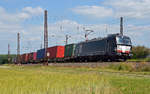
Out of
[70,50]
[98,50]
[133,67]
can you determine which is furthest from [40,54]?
[133,67]

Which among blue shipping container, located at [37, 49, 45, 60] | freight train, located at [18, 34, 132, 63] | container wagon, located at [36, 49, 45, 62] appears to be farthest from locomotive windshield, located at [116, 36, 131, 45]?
blue shipping container, located at [37, 49, 45, 60]

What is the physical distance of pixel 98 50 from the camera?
41188mm

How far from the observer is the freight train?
123 feet

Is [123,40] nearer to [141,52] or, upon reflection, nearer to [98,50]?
[98,50]

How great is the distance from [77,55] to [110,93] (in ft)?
129

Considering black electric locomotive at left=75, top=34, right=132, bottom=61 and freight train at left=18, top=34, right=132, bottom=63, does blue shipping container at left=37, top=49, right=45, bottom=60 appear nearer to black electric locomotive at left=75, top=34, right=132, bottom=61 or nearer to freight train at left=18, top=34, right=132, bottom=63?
freight train at left=18, top=34, right=132, bottom=63

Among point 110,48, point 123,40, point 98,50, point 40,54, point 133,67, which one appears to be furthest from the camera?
point 40,54

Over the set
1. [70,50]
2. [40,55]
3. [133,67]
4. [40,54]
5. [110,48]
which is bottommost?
[133,67]

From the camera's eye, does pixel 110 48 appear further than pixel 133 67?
Yes

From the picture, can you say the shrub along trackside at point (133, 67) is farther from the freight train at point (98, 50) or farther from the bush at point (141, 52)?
the bush at point (141, 52)

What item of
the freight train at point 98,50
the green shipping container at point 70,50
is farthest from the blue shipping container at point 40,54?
the green shipping container at point 70,50

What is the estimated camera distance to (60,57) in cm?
5831

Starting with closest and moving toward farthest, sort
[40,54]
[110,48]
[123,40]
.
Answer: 1. [110,48]
2. [123,40]
3. [40,54]

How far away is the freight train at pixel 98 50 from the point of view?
1478 inches
